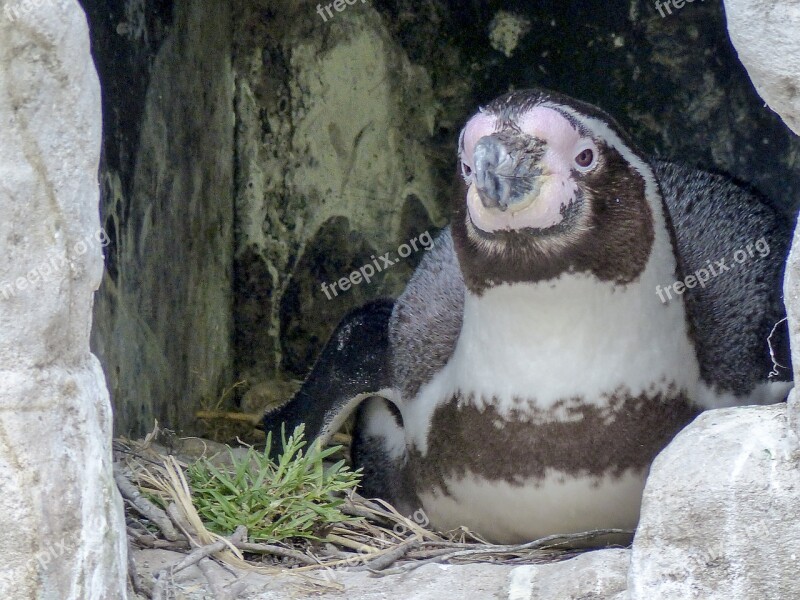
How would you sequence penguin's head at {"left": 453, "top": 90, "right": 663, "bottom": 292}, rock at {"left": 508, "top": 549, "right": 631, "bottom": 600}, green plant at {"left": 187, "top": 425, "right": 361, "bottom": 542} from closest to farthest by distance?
rock at {"left": 508, "top": 549, "right": 631, "bottom": 600}
penguin's head at {"left": 453, "top": 90, "right": 663, "bottom": 292}
green plant at {"left": 187, "top": 425, "right": 361, "bottom": 542}

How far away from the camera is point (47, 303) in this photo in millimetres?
1863

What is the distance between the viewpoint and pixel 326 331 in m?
4.23

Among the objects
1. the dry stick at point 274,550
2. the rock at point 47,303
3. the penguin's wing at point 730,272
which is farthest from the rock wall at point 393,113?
the rock at point 47,303

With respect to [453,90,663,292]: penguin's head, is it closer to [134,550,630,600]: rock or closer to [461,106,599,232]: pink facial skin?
[461,106,599,232]: pink facial skin

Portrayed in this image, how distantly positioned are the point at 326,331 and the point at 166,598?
2.11m

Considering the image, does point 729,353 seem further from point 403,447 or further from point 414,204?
point 414,204

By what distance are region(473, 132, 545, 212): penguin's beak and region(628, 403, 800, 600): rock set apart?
0.62 meters

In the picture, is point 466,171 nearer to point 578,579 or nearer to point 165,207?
point 578,579

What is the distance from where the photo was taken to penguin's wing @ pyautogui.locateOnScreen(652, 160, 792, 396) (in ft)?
9.26

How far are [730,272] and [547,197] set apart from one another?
879 mm

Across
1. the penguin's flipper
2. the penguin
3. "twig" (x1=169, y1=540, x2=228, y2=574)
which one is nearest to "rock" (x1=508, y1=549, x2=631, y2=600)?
the penguin

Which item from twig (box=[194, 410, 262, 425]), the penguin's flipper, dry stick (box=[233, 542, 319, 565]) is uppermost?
the penguin's flipper

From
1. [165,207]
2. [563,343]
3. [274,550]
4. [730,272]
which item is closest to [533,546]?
[563,343]

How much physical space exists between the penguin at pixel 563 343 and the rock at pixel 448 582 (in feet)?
1.04
